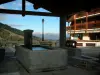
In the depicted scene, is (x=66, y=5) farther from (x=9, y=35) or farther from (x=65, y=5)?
(x=9, y=35)

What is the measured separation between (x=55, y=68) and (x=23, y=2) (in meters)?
7.47

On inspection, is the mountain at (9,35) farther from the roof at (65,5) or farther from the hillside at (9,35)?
the roof at (65,5)

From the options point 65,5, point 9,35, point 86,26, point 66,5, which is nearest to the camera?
point 66,5

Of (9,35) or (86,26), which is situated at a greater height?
(86,26)

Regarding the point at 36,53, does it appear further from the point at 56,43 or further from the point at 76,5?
the point at 56,43

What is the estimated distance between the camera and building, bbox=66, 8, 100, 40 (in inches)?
1445

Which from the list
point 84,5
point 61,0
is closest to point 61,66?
point 84,5

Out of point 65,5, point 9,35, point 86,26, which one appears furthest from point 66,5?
point 86,26

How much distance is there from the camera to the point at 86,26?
3828cm

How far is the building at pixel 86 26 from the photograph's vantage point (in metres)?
36.7

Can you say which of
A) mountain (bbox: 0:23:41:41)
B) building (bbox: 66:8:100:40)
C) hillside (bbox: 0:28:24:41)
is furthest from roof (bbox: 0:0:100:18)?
building (bbox: 66:8:100:40)

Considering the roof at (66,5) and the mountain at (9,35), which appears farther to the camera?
the mountain at (9,35)

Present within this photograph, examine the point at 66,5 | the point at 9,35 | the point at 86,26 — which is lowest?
the point at 9,35

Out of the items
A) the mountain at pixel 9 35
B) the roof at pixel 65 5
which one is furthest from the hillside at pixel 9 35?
the roof at pixel 65 5
